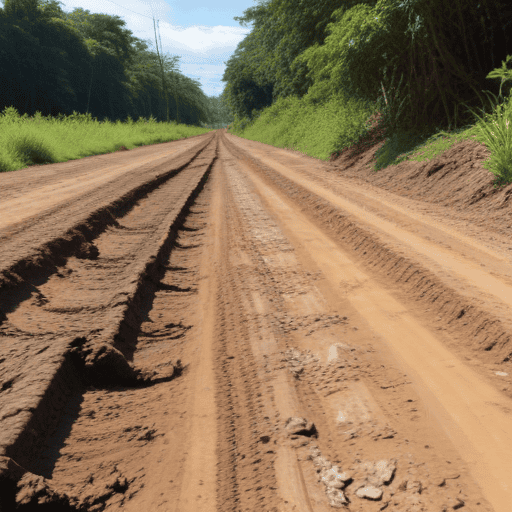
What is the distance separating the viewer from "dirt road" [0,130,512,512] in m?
1.58

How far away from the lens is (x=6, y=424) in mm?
1750

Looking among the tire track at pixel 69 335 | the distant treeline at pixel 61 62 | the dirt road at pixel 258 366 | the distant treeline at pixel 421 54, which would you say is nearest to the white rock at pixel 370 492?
the dirt road at pixel 258 366

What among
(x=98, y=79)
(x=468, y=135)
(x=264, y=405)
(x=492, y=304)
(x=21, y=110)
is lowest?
(x=264, y=405)

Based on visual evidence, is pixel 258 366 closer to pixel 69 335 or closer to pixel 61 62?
pixel 69 335

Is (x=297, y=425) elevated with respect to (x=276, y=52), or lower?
Result: lower

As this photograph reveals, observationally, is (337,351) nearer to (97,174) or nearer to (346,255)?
(346,255)

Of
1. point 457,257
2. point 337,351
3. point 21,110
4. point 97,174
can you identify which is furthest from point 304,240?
point 21,110

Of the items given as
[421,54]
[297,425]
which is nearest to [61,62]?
[421,54]

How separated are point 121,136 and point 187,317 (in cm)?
2270

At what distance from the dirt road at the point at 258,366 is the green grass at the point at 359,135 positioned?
1.18 meters

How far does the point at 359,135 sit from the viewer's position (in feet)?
38.9

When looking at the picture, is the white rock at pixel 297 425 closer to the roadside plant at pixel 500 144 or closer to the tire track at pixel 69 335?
the tire track at pixel 69 335

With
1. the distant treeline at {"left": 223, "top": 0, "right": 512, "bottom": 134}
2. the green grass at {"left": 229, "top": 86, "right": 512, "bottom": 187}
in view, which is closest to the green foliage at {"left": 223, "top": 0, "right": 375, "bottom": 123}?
the green grass at {"left": 229, "top": 86, "right": 512, "bottom": 187}

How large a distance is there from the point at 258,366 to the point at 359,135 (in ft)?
35.1
